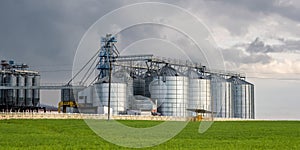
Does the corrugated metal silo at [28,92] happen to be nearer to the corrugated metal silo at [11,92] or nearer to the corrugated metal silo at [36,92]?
the corrugated metal silo at [36,92]

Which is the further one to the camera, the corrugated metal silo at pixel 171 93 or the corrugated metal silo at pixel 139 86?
the corrugated metal silo at pixel 139 86

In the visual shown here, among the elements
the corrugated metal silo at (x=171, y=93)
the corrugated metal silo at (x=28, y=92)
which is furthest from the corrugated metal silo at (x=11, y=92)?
the corrugated metal silo at (x=171, y=93)

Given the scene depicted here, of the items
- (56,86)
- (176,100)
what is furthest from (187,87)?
(56,86)

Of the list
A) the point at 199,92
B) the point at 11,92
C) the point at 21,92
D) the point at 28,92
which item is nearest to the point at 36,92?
the point at 28,92

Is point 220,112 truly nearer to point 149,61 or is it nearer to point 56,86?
point 149,61

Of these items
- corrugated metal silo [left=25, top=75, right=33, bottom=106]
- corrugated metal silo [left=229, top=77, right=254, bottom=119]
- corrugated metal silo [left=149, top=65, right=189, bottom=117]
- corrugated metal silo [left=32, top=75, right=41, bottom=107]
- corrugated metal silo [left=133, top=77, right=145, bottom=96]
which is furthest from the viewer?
corrugated metal silo [left=32, top=75, right=41, bottom=107]

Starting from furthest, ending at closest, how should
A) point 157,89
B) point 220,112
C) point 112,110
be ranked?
point 220,112 < point 157,89 < point 112,110

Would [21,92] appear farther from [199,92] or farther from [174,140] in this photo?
[174,140]

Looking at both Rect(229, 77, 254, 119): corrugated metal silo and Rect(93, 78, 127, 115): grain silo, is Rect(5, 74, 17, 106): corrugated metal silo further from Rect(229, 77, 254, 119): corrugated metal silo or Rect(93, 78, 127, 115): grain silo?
Rect(229, 77, 254, 119): corrugated metal silo

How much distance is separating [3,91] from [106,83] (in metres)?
37.6

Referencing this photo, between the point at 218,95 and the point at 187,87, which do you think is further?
the point at 218,95

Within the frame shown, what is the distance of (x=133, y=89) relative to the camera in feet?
432

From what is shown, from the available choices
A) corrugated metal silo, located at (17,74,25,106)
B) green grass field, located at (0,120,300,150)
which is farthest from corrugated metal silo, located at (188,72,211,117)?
green grass field, located at (0,120,300,150)

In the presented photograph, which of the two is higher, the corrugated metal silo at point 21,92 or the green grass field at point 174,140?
the corrugated metal silo at point 21,92
